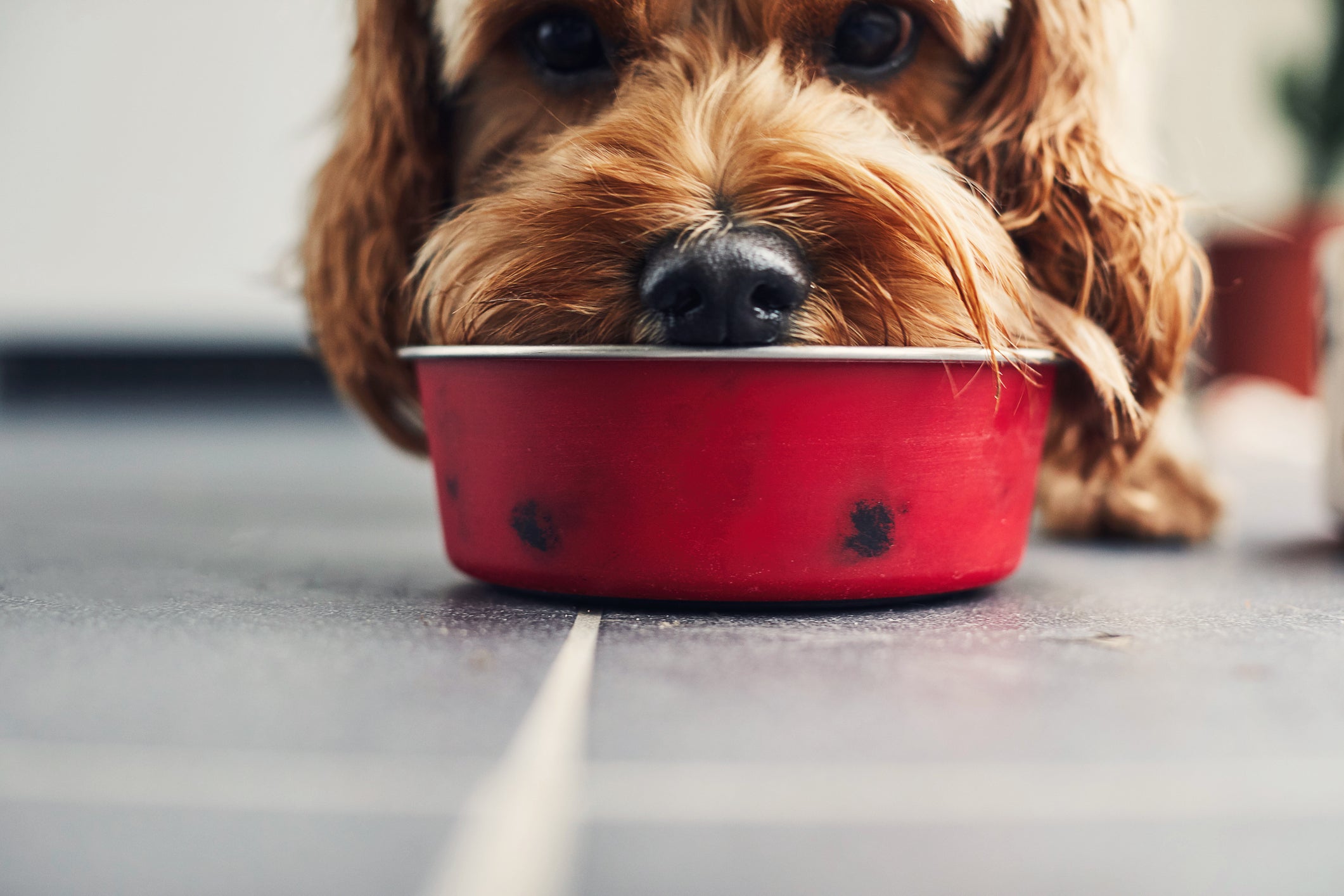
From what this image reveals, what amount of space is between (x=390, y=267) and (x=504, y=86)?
288mm

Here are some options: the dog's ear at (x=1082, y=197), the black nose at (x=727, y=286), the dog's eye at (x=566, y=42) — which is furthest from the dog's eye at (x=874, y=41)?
the black nose at (x=727, y=286)

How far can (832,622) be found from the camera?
1.21m

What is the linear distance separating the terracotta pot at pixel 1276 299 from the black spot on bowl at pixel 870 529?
5.19 metres

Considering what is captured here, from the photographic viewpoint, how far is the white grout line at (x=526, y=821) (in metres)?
0.63

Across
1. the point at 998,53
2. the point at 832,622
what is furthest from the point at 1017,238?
the point at 832,622

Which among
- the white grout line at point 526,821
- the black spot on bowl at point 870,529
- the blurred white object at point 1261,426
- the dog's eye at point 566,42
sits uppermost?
the dog's eye at point 566,42

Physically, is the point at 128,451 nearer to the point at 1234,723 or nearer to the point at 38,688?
the point at 38,688

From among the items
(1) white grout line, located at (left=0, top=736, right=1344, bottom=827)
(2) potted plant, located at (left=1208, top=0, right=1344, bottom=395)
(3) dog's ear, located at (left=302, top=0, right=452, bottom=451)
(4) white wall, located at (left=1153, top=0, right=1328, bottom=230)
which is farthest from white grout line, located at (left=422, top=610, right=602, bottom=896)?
(4) white wall, located at (left=1153, top=0, right=1328, bottom=230)

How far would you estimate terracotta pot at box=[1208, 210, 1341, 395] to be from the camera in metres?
5.84

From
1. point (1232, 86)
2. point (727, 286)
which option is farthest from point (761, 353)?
point (1232, 86)

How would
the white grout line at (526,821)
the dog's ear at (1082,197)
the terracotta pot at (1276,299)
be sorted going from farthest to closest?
the terracotta pot at (1276,299), the dog's ear at (1082,197), the white grout line at (526,821)

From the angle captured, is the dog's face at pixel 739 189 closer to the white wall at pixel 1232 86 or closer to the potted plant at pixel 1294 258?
the potted plant at pixel 1294 258

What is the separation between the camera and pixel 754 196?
1169 millimetres

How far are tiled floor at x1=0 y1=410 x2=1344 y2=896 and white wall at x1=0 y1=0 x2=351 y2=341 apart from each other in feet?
16.1
